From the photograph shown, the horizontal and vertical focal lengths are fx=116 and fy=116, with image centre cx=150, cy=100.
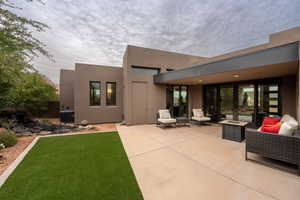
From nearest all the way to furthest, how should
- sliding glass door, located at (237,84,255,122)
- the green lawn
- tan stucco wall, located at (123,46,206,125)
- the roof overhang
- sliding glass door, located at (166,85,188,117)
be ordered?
the green lawn < the roof overhang < sliding glass door, located at (237,84,255,122) < tan stucco wall, located at (123,46,206,125) < sliding glass door, located at (166,85,188,117)

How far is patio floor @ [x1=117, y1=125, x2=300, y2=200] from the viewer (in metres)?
1.91

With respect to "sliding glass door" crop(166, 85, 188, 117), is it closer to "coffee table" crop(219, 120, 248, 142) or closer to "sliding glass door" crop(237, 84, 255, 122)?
"sliding glass door" crop(237, 84, 255, 122)

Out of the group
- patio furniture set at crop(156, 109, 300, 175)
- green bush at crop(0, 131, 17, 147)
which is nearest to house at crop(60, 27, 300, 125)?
patio furniture set at crop(156, 109, 300, 175)

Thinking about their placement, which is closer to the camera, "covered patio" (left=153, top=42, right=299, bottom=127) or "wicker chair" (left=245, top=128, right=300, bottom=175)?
"wicker chair" (left=245, top=128, right=300, bottom=175)

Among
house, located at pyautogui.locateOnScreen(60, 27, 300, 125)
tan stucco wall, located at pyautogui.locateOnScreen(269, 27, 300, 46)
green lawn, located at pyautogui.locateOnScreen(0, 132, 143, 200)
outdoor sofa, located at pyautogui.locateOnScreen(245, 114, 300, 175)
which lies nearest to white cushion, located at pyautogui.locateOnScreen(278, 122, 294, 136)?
outdoor sofa, located at pyautogui.locateOnScreen(245, 114, 300, 175)

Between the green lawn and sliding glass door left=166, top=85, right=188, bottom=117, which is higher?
sliding glass door left=166, top=85, right=188, bottom=117

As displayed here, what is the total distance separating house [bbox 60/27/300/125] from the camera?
5.70 meters

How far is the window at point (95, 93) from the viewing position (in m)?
8.29

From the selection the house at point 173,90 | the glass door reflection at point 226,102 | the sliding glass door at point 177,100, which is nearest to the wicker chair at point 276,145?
the house at point 173,90

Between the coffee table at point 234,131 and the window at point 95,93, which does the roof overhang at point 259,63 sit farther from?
the window at point 95,93

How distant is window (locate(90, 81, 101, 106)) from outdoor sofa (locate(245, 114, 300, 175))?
27.4 feet

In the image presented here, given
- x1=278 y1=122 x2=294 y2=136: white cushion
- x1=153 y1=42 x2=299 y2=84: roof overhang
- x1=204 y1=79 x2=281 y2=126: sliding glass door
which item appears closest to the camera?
x1=278 y1=122 x2=294 y2=136: white cushion

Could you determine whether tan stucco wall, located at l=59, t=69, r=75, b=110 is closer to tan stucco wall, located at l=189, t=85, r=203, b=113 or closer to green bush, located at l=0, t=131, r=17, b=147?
green bush, located at l=0, t=131, r=17, b=147

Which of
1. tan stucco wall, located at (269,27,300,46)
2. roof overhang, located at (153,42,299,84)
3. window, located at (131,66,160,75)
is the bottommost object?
roof overhang, located at (153,42,299,84)
